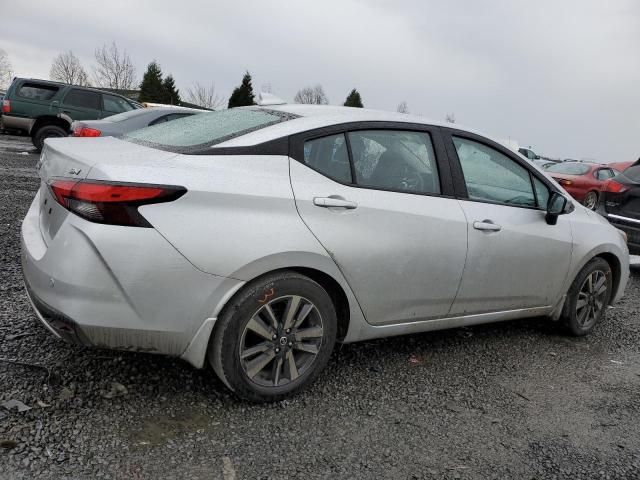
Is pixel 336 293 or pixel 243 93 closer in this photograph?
pixel 336 293

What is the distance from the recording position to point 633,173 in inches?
262

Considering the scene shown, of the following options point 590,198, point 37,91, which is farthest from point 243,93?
point 590,198

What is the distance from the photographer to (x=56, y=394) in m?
2.61

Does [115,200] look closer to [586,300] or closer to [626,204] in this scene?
[586,300]

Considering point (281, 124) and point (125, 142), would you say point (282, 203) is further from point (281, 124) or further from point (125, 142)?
point (125, 142)

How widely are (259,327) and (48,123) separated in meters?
12.4

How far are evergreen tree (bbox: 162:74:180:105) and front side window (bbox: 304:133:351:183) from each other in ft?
149

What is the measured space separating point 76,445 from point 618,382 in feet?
10.5

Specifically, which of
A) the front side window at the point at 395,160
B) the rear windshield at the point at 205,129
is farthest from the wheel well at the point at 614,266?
the rear windshield at the point at 205,129

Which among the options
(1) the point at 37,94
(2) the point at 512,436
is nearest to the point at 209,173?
(2) the point at 512,436

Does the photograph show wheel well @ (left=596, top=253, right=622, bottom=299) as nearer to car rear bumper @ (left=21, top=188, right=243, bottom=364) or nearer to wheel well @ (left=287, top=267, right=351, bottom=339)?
wheel well @ (left=287, top=267, right=351, bottom=339)

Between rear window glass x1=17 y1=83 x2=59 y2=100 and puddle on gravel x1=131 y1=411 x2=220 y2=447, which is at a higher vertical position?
rear window glass x1=17 y1=83 x2=59 y2=100

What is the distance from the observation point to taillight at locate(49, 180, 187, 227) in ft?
7.55

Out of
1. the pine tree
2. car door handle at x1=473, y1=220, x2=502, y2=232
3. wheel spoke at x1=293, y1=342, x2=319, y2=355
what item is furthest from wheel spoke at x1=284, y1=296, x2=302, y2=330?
the pine tree
